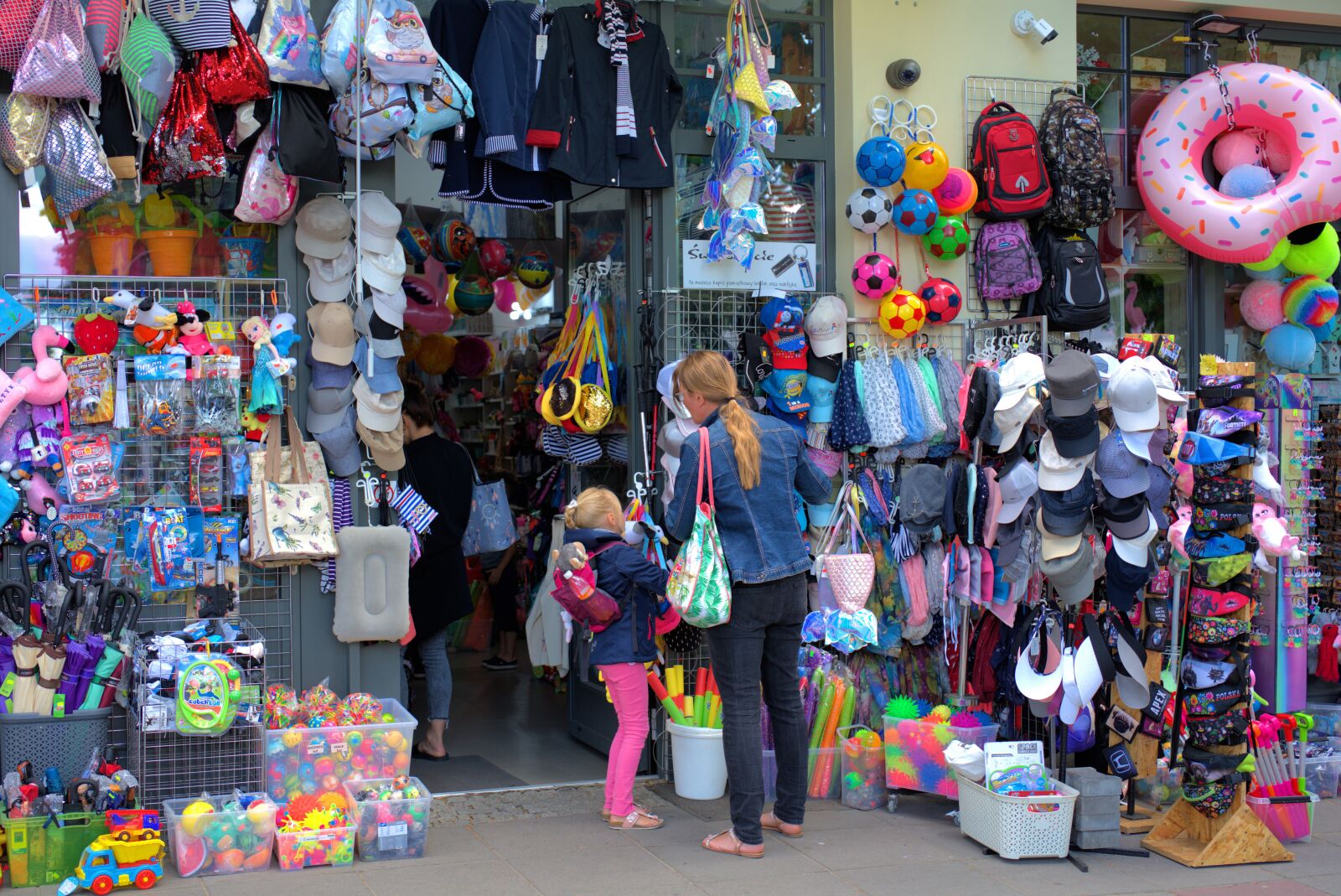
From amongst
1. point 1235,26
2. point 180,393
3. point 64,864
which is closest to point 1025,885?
point 64,864

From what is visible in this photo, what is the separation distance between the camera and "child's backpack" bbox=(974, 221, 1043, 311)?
21.4 ft

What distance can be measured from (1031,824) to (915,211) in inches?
110

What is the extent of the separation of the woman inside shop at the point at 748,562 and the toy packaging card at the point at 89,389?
2278mm

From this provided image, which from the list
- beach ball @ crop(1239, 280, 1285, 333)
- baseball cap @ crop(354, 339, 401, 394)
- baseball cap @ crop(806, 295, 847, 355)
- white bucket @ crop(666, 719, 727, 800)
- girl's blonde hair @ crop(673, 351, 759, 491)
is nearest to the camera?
girl's blonde hair @ crop(673, 351, 759, 491)

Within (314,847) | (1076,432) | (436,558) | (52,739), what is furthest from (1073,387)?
(52,739)

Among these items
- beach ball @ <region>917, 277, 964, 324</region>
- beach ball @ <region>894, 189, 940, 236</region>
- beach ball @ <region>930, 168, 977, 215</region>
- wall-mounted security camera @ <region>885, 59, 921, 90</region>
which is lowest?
beach ball @ <region>917, 277, 964, 324</region>

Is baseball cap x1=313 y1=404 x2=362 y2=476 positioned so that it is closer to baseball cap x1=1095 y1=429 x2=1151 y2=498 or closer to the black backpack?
baseball cap x1=1095 y1=429 x2=1151 y2=498

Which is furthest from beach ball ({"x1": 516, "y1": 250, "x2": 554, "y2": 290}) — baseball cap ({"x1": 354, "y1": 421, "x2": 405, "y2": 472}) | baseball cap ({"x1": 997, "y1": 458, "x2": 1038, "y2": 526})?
baseball cap ({"x1": 997, "y1": 458, "x2": 1038, "y2": 526})

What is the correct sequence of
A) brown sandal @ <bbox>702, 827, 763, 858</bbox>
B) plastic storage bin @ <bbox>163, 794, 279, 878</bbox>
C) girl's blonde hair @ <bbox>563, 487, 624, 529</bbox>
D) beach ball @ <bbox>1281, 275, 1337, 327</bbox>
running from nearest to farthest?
plastic storage bin @ <bbox>163, 794, 279, 878</bbox>
brown sandal @ <bbox>702, 827, 763, 858</bbox>
girl's blonde hair @ <bbox>563, 487, 624, 529</bbox>
beach ball @ <bbox>1281, 275, 1337, 327</bbox>

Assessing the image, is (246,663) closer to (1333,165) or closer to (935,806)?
(935,806)

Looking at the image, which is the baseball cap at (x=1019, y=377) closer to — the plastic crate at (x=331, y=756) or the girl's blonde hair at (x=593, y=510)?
the girl's blonde hair at (x=593, y=510)

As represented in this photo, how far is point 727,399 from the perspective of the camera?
16.7 feet

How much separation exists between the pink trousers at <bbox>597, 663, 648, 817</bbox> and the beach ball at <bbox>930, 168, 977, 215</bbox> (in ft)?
8.79

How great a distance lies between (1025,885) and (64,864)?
339cm
